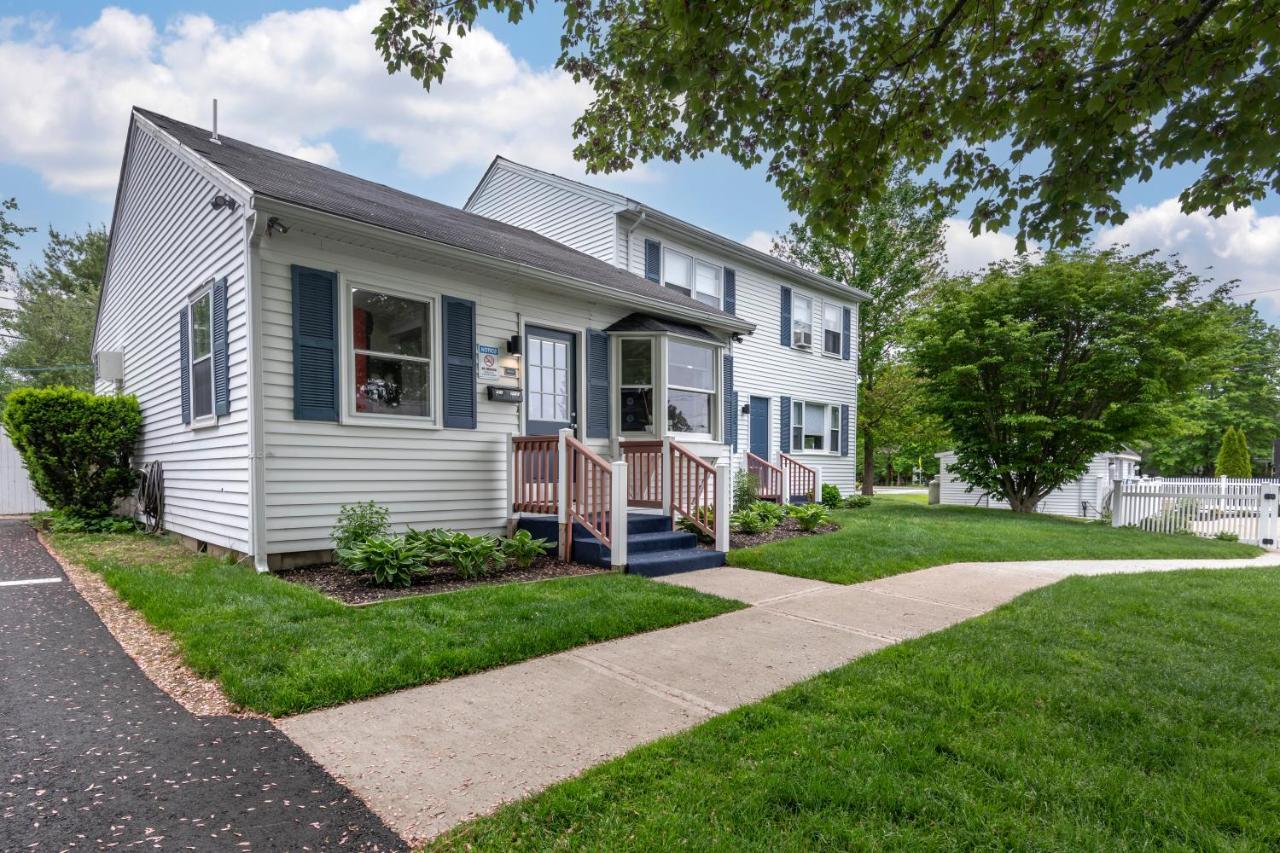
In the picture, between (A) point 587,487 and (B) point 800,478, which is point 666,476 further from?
(B) point 800,478

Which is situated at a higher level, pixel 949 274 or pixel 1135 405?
pixel 949 274

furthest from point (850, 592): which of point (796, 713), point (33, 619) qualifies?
point (33, 619)

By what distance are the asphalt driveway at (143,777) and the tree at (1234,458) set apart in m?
32.6

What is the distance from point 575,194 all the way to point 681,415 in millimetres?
6732

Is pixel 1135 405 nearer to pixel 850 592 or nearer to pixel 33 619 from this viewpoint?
pixel 850 592

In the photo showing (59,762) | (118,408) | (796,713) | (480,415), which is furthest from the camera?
(118,408)

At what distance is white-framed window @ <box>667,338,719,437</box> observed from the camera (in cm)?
865

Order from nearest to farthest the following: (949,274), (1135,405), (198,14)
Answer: (198,14) → (1135,405) → (949,274)

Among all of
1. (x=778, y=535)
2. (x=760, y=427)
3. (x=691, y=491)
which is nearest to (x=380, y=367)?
(x=691, y=491)

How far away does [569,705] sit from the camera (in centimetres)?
302

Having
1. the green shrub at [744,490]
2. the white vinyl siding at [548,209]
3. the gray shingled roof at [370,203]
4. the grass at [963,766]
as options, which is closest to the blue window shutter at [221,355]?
the gray shingled roof at [370,203]

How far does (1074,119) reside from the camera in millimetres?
3922

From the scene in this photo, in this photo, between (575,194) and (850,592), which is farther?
(575,194)

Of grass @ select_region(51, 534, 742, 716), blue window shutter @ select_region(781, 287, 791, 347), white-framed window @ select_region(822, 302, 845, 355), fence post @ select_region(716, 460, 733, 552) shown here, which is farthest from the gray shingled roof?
white-framed window @ select_region(822, 302, 845, 355)
